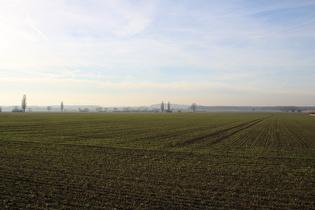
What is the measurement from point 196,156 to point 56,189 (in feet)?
31.5

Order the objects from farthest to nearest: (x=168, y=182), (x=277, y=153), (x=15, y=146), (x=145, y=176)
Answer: (x=15, y=146), (x=277, y=153), (x=145, y=176), (x=168, y=182)

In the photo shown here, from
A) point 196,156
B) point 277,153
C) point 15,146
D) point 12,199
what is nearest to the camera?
point 12,199

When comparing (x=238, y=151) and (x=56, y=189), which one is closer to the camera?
(x=56, y=189)

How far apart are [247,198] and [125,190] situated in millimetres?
4578

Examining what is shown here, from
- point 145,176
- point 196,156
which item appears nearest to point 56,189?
point 145,176

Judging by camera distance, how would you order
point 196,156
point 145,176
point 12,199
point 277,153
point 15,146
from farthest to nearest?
point 15,146, point 277,153, point 196,156, point 145,176, point 12,199

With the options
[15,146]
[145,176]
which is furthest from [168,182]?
[15,146]

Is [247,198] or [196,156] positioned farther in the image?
[196,156]

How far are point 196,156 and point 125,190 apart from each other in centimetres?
795

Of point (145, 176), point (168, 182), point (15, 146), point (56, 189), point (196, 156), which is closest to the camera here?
point (56, 189)

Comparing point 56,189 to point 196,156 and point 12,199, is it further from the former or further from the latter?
point 196,156

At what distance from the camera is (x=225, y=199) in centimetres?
887

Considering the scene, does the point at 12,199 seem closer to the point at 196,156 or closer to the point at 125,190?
the point at 125,190

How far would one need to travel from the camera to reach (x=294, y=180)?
444 inches
